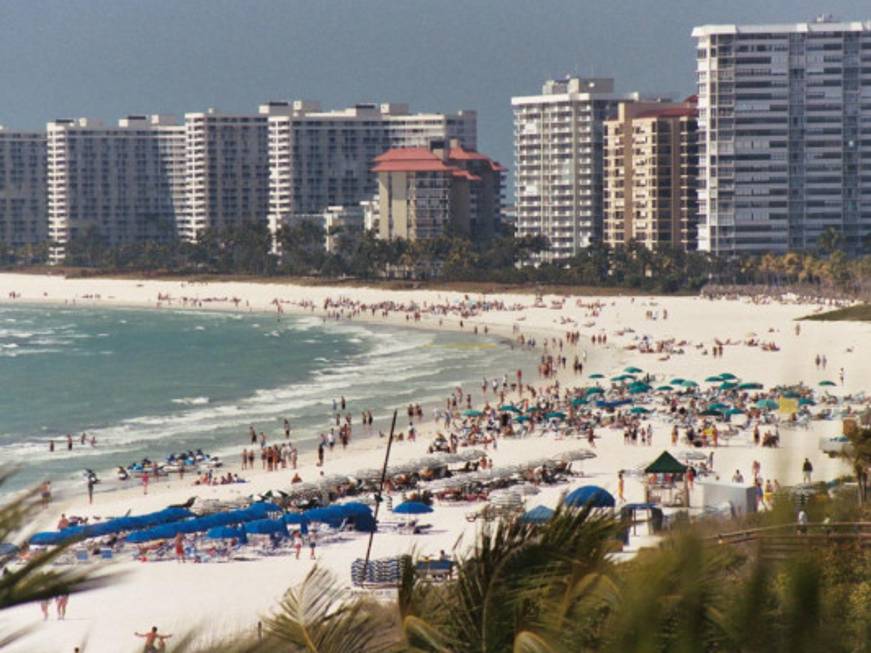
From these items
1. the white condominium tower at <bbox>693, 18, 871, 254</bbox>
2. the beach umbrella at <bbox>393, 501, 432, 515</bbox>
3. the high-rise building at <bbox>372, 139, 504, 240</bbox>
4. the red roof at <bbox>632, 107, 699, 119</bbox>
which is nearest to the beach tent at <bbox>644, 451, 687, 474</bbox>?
the beach umbrella at <bbox>393, 501, 432, 515</bbox>

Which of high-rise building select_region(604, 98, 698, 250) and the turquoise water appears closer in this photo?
the turquoise water

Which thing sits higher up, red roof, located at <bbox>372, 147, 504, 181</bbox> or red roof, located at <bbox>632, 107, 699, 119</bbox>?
red roof, located at <bbox>632, 107, 699, 119</bbox>

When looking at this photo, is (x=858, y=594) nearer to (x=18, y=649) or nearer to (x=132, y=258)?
(x=18, y=649)

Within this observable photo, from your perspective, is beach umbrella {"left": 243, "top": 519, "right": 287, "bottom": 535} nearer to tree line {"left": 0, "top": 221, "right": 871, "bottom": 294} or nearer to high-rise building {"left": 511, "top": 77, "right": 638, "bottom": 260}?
tree line {"left": 0, "top": 221, "right": 871, "bottom": 294}

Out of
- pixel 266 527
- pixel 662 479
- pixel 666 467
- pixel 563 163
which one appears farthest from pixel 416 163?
pixel 266 527

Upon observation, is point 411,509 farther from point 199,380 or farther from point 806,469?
point 199,380

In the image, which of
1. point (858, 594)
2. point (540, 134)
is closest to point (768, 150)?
point (540, 134)

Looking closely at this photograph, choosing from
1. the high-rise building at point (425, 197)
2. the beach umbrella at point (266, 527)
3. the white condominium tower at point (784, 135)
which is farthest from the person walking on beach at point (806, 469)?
the high-rise building at point (425, 197)
